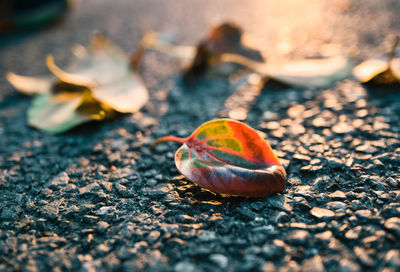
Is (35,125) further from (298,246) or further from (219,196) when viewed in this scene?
(298,246)

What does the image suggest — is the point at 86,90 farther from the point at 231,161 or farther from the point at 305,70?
the point at 305,70

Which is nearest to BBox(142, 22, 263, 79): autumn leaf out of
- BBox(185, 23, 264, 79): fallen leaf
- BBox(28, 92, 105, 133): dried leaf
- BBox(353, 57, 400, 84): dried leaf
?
BBox(185, 23, 264, 79): fallen leaf

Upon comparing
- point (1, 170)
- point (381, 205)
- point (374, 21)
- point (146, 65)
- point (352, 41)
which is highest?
point (374, 21)

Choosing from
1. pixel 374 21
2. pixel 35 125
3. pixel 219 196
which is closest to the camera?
pixel 219 196

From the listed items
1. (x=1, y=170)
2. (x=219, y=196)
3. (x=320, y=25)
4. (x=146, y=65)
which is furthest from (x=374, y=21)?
(x=1, y=170)

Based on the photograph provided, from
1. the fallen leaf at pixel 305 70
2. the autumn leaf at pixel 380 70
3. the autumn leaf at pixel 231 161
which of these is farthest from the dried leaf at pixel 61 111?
the autumn leaf at pixel 380 70

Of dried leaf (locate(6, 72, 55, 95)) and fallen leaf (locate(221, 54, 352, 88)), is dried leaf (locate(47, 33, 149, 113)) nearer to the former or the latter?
dried leaf (locate(6, 72, 55, 95))

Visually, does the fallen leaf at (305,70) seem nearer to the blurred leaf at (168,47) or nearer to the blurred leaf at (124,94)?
the blurred leaf at (168,47)
